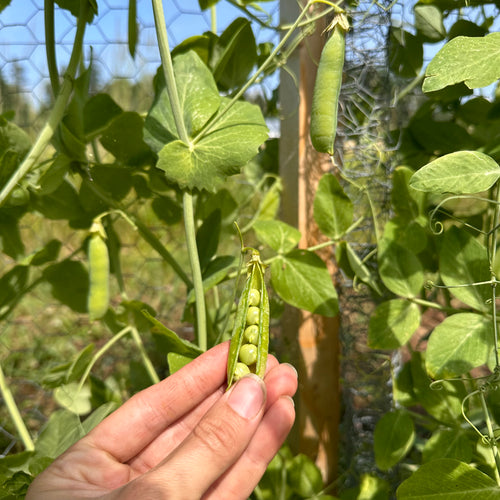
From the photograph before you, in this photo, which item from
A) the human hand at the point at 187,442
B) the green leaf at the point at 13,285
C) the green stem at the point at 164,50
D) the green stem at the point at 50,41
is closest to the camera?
the human hand at the point at 187,442

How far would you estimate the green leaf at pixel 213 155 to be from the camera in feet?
2.04

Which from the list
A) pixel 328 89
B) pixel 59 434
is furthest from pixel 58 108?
pixel 59 434

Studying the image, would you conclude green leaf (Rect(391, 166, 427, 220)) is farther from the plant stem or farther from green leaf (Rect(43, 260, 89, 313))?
green leaf (Rect(43, 260, 89, 313))

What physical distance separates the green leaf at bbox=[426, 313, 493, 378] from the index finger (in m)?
0.24

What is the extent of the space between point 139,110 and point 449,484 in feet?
3.24

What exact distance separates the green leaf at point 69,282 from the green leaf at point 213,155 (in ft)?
1.11

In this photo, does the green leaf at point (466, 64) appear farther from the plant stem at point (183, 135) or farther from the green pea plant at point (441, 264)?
the plant stem at point (183, 135)

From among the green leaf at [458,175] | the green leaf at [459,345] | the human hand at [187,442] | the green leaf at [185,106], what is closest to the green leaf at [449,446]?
the green leaf at [459,345]

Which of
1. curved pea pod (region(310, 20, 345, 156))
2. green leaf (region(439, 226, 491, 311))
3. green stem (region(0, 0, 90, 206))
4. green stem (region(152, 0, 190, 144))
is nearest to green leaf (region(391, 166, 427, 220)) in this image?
green leaf (region(439, 226, 491, 311))

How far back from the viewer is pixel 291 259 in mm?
767

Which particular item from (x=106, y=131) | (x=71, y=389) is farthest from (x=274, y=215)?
(x=71, y=389)

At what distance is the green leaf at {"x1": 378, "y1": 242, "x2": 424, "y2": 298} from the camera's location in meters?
0.70

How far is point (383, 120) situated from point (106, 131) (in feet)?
1.42

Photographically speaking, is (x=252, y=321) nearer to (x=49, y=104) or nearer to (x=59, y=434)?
(x=59, y=434)
